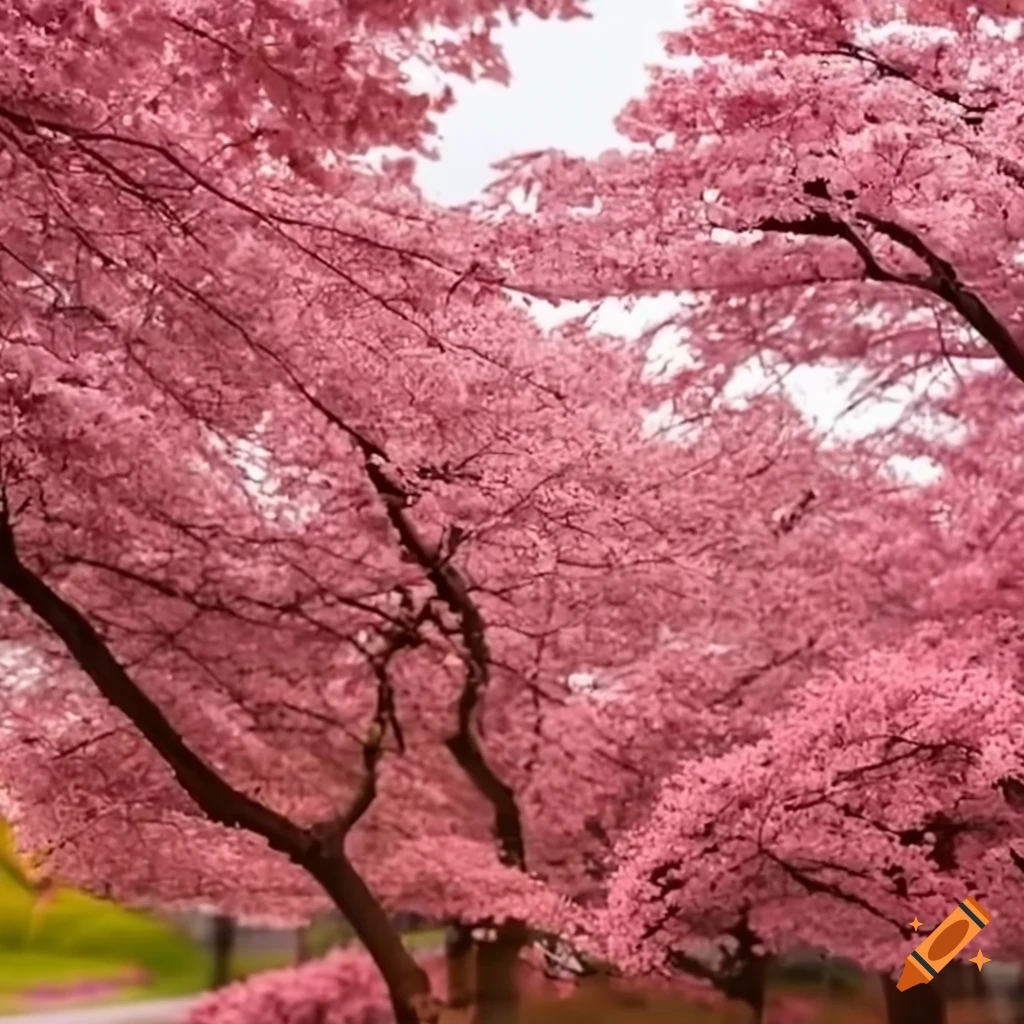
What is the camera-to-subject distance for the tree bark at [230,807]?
7.48 feet

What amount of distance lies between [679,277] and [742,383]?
0.41 m

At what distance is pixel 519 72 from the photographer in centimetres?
232

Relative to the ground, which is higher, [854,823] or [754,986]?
[854,823]

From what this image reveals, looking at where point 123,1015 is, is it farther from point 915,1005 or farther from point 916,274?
point 916,274

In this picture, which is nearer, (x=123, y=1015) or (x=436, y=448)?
(x=436, y=448)

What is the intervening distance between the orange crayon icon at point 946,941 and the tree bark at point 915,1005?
40 mm

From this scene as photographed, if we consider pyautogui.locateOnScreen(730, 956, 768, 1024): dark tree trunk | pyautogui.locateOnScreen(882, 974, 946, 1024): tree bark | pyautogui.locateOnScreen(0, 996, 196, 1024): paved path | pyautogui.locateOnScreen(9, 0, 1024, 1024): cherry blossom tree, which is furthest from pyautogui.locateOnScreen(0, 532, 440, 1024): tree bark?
pyautogui.locateOnScreen(882, 974, 946, 1024): tree bark

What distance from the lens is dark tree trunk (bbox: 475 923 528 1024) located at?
8.03ft

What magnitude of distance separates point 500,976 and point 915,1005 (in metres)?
0.73

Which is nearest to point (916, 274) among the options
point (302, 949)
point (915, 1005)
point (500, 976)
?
point (915, 1005)

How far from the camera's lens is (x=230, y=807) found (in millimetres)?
2361

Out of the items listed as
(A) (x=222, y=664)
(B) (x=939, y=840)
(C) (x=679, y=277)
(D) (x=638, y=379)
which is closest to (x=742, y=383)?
(D) (x=638, y=379)

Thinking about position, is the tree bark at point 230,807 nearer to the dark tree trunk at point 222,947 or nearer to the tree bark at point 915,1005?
the dark tree trunk at point 222,947

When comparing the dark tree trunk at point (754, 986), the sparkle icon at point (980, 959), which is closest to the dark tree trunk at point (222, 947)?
the dark tree trunk at point (754, 986)
